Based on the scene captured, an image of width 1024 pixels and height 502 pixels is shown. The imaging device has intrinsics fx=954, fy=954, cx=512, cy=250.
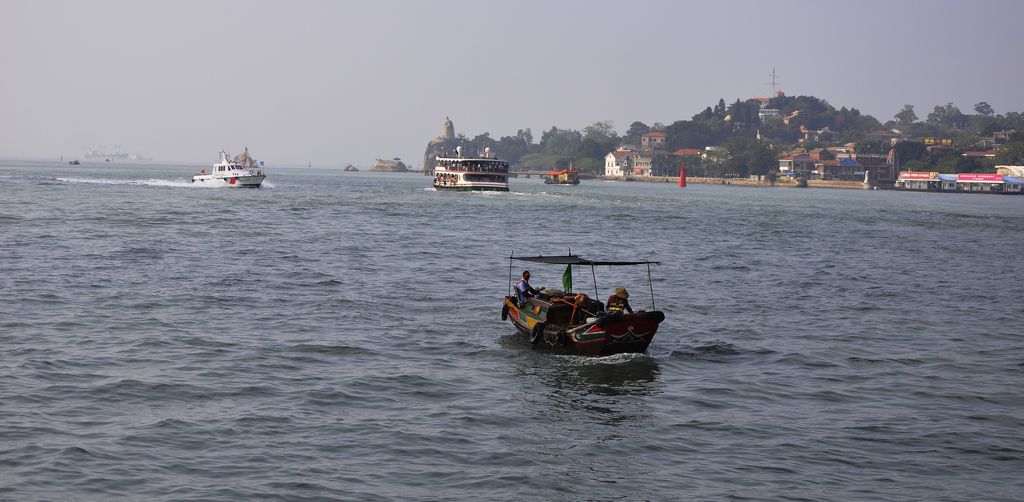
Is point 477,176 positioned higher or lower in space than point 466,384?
higher

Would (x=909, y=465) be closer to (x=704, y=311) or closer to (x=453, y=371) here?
(x=453, y=371)

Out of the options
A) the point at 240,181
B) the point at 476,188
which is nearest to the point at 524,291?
the point at 240,181

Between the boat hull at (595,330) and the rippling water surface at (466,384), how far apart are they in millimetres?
446

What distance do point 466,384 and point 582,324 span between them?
3969 millimetres

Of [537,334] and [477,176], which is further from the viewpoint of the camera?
[477,176]

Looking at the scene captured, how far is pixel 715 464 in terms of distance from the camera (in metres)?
16.1

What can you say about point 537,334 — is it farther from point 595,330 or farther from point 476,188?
point 476,188

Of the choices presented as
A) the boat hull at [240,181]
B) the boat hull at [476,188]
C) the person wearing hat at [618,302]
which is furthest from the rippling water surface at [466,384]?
the boat hull at [476,188]

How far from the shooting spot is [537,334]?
81.3ft

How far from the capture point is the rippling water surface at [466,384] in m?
15.2

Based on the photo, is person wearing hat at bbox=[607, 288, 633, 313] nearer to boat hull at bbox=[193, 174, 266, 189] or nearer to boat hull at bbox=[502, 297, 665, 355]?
boat hull at bbox=[502, 297, 665, 355]

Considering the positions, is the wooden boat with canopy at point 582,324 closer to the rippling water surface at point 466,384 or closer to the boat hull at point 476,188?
the rippling water surface at point 466,384

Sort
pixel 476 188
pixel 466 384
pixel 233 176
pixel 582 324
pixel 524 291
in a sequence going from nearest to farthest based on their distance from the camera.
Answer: pixel 466 384, pixel 582 324, pixel 524 291, pixel 233 176, pixel 476 188

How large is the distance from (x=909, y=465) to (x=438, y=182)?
112 m
